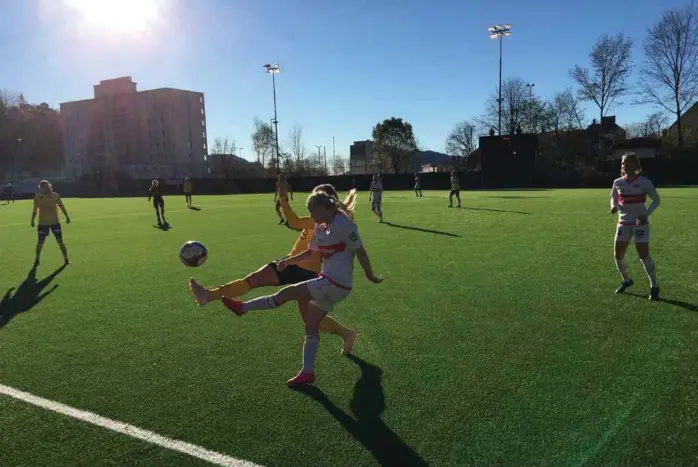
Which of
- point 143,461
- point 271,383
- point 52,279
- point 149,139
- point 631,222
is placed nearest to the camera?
point 143,461

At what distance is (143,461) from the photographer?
10.7 feet

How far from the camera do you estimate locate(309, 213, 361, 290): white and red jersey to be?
412 cm

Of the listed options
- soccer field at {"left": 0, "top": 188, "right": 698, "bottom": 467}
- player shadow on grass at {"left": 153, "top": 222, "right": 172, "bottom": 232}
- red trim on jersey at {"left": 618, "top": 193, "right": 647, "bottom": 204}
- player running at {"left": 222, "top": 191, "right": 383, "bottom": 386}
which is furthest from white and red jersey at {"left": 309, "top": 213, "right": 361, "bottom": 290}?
player shadow on grass at {"left": 153, "top": 222, "right": 172, "bottom": 232}

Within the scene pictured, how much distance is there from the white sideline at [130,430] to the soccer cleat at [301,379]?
110 cm

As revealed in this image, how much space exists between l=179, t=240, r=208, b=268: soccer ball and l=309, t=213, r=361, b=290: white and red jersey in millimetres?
1888

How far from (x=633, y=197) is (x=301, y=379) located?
5.40 meters

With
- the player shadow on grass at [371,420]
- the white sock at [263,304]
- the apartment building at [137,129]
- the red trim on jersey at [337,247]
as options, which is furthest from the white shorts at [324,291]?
the apartment building at [137,129]

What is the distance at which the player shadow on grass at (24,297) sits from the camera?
7223 millimetres

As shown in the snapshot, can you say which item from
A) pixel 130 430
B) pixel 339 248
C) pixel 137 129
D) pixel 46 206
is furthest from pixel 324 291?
pixel 137 129

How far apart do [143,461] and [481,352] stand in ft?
10.7

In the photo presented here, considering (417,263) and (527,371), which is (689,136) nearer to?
(417,263)

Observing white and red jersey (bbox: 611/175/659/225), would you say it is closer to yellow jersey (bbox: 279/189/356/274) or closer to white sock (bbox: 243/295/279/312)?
yellow jersey (bbox: 279/189/356/274)

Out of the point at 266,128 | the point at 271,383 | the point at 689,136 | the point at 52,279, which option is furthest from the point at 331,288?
the point at 266,128

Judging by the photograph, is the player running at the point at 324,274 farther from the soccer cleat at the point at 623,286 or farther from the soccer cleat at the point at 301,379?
the soccer cleat at the point at 623,286
